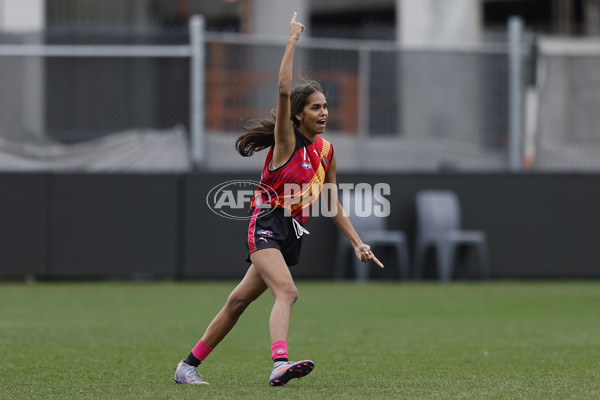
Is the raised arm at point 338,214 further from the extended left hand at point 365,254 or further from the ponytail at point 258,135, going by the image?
the ponytail at point 258,135

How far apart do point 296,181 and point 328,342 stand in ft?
8.26

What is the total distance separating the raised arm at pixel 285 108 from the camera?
17.5 feet

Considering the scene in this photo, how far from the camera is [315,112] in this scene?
19.0ft

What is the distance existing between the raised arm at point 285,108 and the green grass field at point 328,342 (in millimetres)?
1300

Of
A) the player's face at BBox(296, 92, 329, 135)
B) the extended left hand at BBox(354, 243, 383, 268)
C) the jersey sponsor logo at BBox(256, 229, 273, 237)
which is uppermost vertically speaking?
the player's face at BBox(296, 92, 329, 135)

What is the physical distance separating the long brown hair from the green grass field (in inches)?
54.4

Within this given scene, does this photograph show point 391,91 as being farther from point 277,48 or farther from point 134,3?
point 134,3

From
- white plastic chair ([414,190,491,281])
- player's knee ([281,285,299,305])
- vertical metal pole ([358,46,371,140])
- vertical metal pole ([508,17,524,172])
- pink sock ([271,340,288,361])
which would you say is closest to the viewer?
pink sock ([271,340,288,361])

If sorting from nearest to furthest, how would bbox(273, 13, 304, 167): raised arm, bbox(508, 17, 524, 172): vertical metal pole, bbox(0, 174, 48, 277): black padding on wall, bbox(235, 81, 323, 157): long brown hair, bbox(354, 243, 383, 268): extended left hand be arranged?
bbox(273, 13, 304, 167): raised arm, bbox(354, 243, 383, 268): extended left hand, bbox(235, 81, 323, 157): long brown hair, bbox(0, 174, 48, 277): black padding on wall, bbox(508, 17, 524, 172): vertical metal pole

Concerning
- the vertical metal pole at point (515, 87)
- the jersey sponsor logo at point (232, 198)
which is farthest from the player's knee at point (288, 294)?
the vertical metal pole at point (515, 87)

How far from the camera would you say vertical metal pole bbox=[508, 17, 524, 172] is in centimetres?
1465

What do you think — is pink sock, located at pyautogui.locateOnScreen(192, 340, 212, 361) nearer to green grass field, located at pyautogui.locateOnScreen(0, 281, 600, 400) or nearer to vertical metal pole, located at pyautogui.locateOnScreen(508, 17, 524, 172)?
green grass field, located at pyautogui.locateOnScreen(0, 281, 600, 400)

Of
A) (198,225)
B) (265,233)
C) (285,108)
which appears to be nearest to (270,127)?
(285,108)

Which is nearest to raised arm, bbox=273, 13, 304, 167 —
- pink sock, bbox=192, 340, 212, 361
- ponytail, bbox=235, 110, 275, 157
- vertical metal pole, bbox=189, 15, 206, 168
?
ponytail, bbox=235, 110, 275, 157
